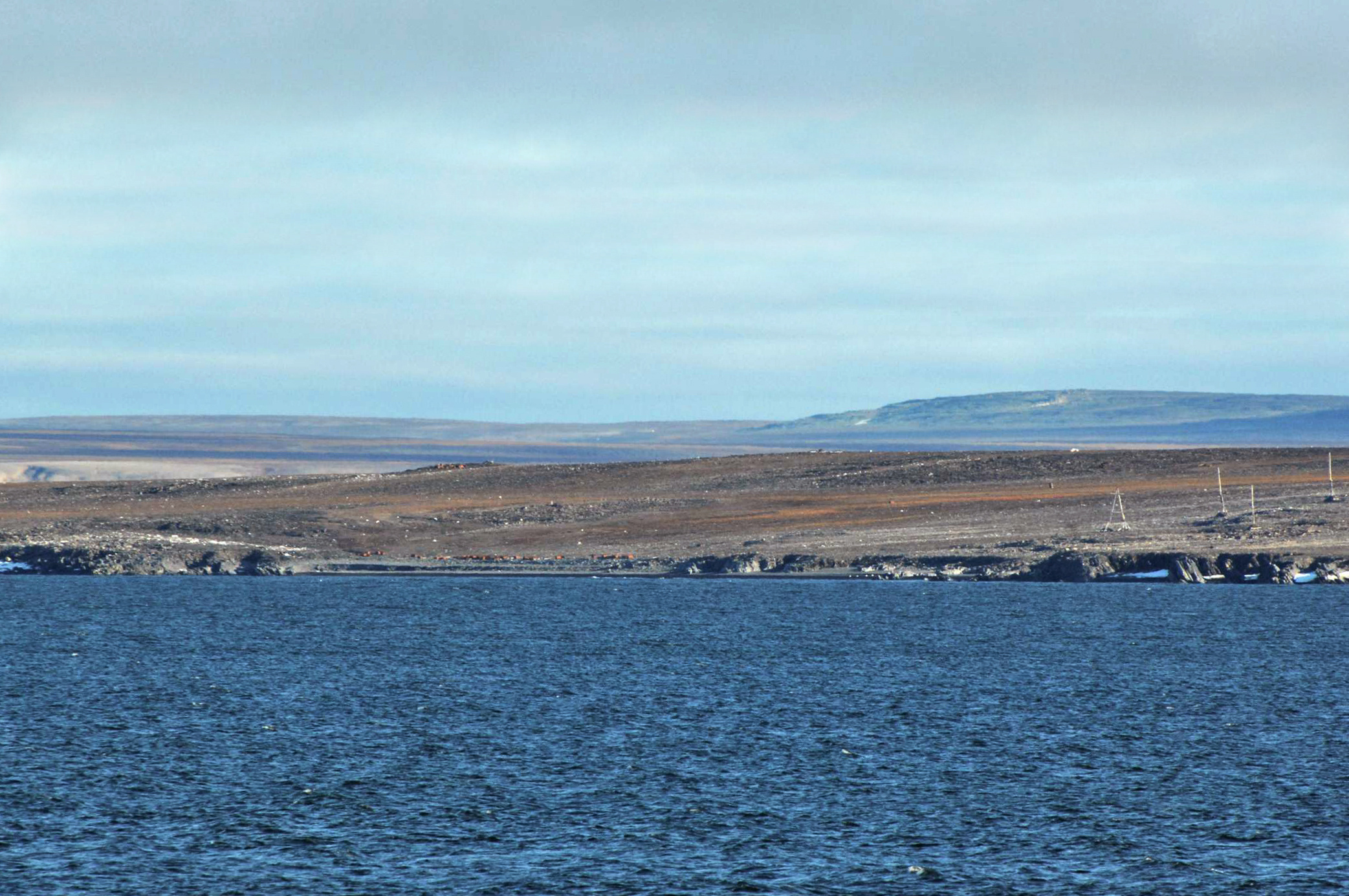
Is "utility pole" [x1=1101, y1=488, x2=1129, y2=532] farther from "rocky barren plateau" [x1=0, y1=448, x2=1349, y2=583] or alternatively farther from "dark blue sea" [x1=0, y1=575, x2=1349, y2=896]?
"dark blue sea" [x1=0, y1=575, x2=1349, y2=896]

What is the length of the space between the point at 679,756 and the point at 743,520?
238ft

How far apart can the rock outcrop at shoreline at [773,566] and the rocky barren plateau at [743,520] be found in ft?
0.44

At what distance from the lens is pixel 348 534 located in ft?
369

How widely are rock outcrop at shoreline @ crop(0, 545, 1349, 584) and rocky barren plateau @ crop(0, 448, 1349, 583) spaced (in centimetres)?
13

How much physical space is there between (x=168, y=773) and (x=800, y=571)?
199 ft

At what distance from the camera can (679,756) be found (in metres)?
40.6

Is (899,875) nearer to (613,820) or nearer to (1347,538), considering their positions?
(613,820)

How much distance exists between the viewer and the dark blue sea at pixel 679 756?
2991cm

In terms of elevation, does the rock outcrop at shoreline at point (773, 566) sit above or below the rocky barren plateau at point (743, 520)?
below

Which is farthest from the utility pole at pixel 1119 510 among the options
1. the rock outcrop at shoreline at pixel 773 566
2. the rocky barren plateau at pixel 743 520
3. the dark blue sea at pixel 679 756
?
the dark blue sea at pixel 679 756

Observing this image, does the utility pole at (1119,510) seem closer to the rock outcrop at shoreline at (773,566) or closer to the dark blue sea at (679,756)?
the rock outcrop at shoreline at (773,566)

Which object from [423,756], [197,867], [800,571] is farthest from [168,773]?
[800,571]

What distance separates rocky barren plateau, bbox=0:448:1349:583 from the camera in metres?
93.7

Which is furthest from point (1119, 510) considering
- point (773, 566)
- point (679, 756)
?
point (679, 756)
